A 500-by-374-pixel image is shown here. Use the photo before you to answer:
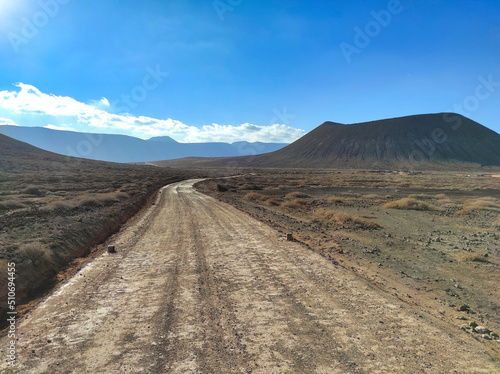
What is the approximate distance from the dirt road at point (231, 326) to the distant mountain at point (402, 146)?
142 meters

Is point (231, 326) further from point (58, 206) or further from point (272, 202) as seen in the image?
point (272, 202)

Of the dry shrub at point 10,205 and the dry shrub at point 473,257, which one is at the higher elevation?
the dry shrub at point 10,205

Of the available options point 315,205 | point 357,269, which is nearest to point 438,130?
point 315,205

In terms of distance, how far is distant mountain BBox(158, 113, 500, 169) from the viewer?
136 meters

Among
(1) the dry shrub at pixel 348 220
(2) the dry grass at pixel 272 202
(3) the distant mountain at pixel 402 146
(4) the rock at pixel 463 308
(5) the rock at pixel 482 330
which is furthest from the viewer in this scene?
(3) the distant mountain at pixel 402 146

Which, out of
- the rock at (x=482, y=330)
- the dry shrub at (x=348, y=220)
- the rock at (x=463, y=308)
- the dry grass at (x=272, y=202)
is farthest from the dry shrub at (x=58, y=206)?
the rock at (x=482, y=330)

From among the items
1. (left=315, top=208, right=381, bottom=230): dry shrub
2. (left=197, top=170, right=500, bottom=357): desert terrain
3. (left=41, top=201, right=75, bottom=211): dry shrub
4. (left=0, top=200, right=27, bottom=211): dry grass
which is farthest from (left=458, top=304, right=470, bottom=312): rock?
(left=0, top=200, right=27, bottom=211): dry grass

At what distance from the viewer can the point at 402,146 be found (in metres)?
148

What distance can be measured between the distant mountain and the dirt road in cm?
14224

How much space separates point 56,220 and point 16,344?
34.3 ft

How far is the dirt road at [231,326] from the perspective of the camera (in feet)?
12.9

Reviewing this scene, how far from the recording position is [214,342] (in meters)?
4.43

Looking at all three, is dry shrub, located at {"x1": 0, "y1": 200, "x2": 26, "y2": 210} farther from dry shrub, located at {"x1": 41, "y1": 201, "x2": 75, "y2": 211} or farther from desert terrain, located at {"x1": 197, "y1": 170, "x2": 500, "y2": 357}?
desert terrain, located at {"x1": 197, "y1": 170, "x2": 500, "y2": 357}

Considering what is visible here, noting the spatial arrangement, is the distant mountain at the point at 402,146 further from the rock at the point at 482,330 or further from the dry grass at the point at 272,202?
the rock at the point at 482,330
